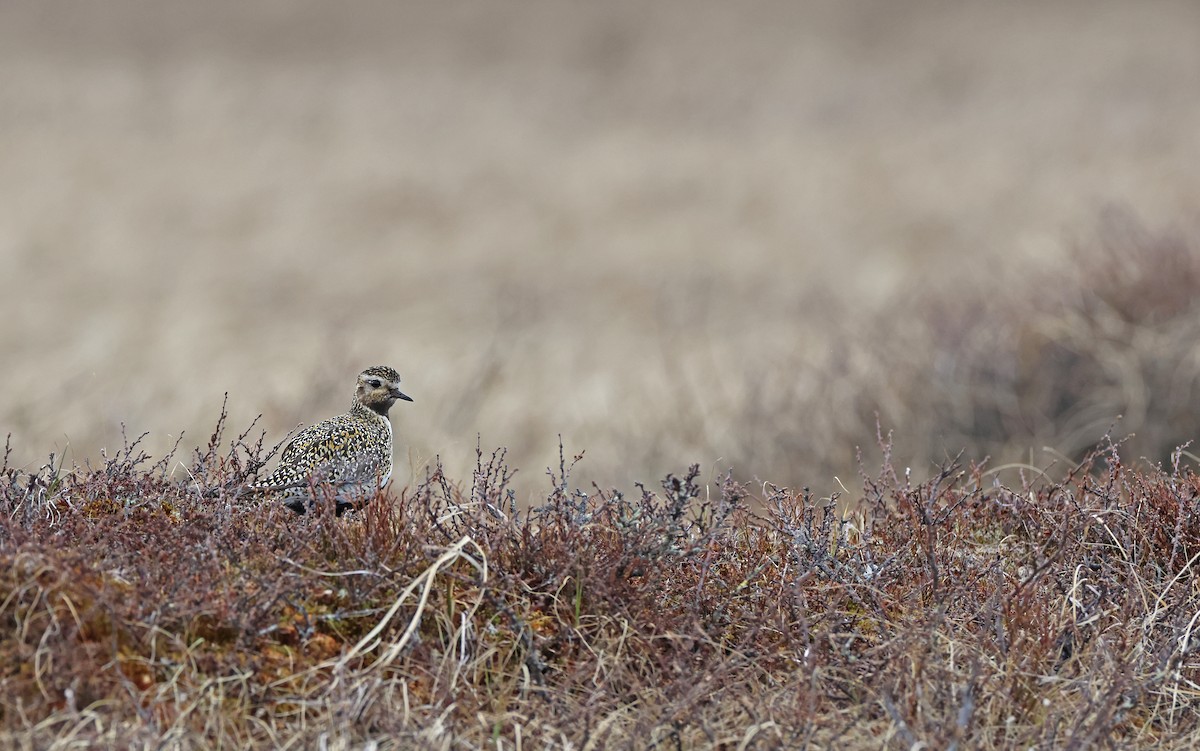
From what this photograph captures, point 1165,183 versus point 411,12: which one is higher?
point 411,12

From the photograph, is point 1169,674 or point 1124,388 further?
point 1124,388

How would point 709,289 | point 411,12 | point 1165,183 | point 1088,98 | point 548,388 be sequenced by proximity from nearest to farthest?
point 548,388
point 709,289
point 1165,183
point 1088,98
point 411,12

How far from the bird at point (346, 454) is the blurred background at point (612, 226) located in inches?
7.5

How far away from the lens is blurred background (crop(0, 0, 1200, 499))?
530 inches

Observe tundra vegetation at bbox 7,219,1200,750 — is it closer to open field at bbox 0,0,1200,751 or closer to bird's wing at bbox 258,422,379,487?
open field at bbox 0,0,1200,751

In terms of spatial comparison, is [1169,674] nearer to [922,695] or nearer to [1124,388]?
[922,695]

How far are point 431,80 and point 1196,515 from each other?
91.5 ft

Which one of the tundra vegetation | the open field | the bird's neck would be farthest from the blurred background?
the tundra vegetation

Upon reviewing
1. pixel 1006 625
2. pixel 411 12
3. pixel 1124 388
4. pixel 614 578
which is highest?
pixel 411 12

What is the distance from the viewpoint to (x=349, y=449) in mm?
4922

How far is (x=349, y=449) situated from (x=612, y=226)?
55.8ft

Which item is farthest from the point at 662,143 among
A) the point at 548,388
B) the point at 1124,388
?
the point at 1124,388

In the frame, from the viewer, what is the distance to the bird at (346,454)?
466cm

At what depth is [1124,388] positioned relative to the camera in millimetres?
13023
